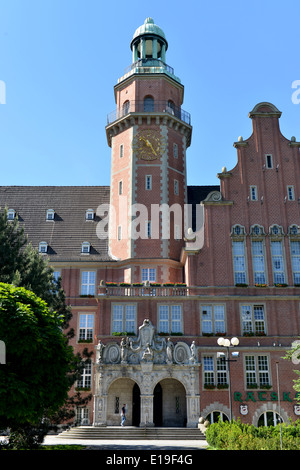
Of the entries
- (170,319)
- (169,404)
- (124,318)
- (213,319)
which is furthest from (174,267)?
(169,404)

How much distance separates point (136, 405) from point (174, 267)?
1245cm

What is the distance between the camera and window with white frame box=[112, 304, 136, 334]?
1591 inches

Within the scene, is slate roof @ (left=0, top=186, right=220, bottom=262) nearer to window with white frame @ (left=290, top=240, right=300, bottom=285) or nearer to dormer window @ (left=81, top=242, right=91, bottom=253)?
dormer window @ (left=81, top=242, right=91, bottom=253)

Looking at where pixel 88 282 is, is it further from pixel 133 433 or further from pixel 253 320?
pixel 253 320

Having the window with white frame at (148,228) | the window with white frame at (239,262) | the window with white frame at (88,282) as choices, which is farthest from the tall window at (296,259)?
the window with white frame at (88,282)

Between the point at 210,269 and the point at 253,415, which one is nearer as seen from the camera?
the point at 253,415

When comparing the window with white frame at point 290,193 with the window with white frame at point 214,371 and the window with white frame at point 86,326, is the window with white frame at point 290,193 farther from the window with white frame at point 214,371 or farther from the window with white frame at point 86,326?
the window with white frame at point 86,326

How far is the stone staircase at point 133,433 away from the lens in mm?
34406

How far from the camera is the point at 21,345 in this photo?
21969 millimetres

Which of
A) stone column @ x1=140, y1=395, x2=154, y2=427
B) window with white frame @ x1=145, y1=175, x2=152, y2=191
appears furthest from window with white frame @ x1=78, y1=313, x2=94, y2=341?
window with white frame @ x1=145, y1=175, x2=152, y2=191

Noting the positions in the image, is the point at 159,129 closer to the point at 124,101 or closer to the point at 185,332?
the point at 124,101
